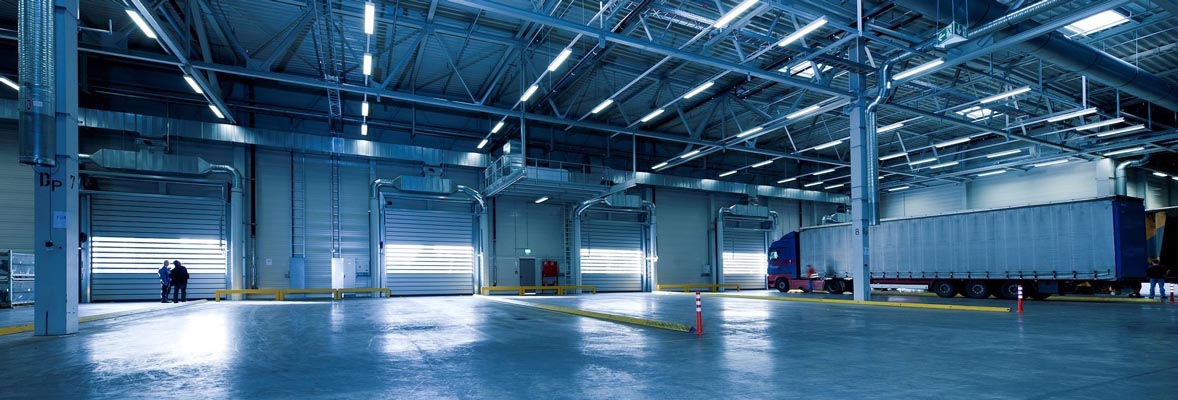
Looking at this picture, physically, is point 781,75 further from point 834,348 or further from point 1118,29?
point 834,348

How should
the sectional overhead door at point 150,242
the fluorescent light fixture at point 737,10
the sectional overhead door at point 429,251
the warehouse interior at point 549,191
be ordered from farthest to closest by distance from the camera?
the sectional overhead door at point 429,251, the sectional overhead door at point 150,242, the fluorescent light fixture at point 737,10, the warehouse interior at point 549,191

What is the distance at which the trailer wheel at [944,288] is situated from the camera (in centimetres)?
2272

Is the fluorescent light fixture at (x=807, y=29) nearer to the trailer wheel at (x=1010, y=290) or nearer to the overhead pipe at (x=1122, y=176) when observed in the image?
the trailer wheel at (x=1010, y=290)

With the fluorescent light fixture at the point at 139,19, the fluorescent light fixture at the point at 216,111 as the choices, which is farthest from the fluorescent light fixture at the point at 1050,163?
the fluorescent light fixture at the point at 216,111

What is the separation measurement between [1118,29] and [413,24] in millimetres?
20223

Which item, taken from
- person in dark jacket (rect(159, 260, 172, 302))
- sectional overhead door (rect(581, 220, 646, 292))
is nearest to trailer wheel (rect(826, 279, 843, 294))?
sectional overhead door (rect(581, 220, 646, 292))

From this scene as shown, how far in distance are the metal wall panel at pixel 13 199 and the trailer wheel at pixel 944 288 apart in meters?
32.9

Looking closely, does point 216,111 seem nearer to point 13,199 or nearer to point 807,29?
point 13,199

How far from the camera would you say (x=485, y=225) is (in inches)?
1104

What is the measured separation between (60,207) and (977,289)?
86.7 feet

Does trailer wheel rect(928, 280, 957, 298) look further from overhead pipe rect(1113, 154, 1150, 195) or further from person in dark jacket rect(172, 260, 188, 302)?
person in dark jacket rect(172, 260, 188, 302)

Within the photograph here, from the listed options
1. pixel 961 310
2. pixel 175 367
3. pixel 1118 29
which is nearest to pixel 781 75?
pixel 961 310

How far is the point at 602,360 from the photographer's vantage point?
7.48 metres

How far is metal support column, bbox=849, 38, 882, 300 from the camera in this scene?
19.3 metres
